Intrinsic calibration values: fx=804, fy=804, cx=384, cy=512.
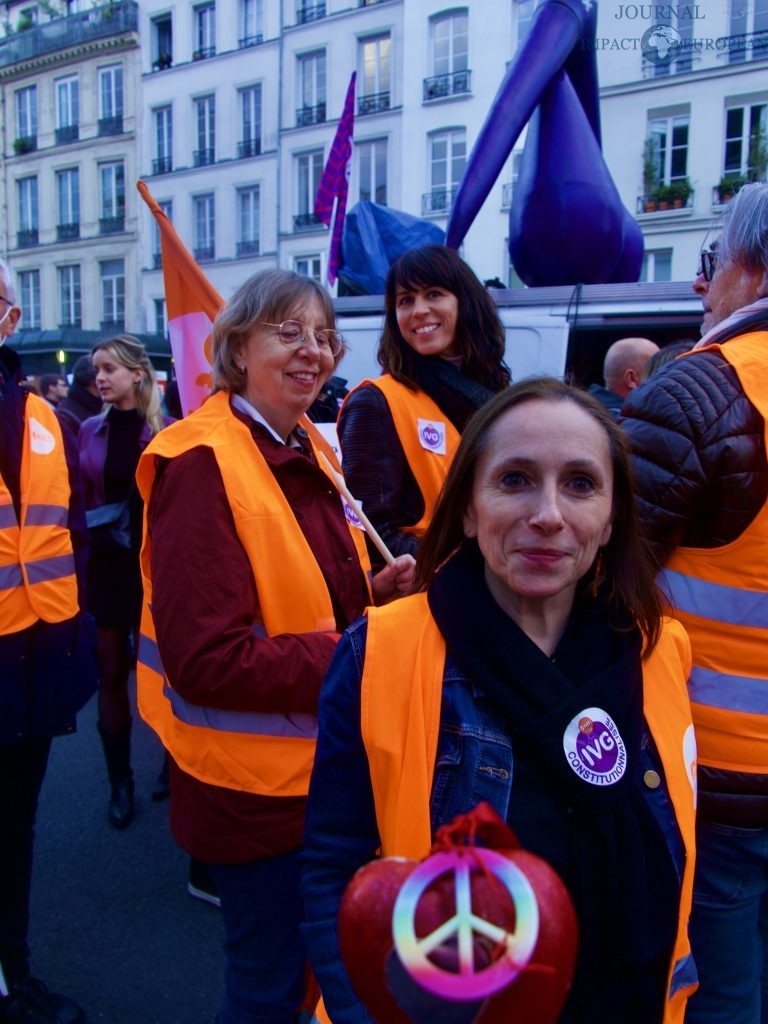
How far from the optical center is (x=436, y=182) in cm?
2211

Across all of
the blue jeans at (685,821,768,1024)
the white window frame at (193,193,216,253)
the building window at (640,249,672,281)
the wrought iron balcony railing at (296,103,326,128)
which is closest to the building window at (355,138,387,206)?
the wrought iron balcony railing at (296,103,326,128)

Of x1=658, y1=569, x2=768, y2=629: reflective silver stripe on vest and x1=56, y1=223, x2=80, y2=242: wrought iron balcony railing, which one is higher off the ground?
x1=56, y1=223, x2=80, y2=242: wrought iron balcony railing

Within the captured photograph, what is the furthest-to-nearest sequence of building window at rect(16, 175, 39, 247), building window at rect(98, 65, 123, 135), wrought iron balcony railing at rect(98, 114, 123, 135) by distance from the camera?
building window at rect(16, 175, 39, 247)
building window at rect(98, 65, 123, 135)
wrought iron balcony railing at rect(98, 114, 123, 135)

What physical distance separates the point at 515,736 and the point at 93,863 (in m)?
2.93

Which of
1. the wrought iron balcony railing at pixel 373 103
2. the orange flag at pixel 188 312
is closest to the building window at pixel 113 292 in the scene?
the wrought iron balcony railing at pixel 373 103

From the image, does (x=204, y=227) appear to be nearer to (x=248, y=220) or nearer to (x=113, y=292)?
(x=248, y=220)

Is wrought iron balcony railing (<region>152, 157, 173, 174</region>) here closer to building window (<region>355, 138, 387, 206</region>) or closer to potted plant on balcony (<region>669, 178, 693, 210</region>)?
building window (<region>355, 138, 387, 206</region>)

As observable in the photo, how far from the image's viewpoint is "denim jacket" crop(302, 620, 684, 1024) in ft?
3.83

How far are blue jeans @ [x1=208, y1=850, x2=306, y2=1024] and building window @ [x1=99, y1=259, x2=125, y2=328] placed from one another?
101 ft

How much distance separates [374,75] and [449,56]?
3.19 meters

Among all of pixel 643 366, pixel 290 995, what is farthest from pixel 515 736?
pixel 643 366

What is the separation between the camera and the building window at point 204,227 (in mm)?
27906

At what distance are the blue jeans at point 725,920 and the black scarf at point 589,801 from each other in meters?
0.43

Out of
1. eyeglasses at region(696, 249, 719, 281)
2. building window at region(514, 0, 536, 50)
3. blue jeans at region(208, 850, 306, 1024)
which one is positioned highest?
building window at region(514, 0, 536, 50)
